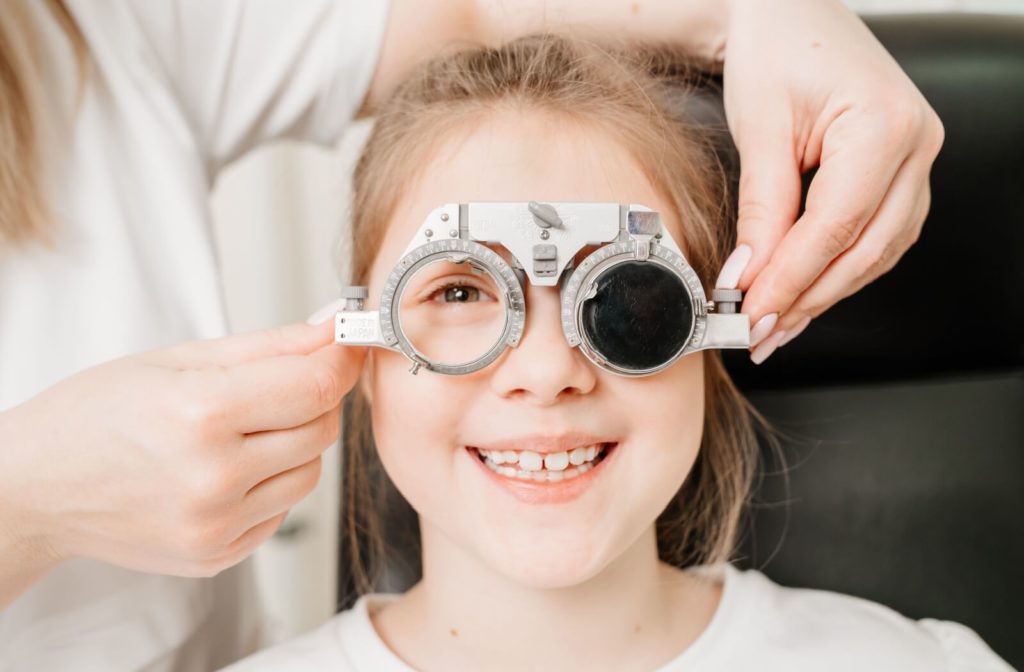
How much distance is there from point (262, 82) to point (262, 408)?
52cm

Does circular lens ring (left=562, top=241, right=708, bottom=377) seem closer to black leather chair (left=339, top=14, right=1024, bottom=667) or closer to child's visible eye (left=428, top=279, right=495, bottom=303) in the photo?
child's visible eye (left=428, top=279, right=495, bottom=303)

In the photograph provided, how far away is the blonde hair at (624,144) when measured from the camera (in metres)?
0.95

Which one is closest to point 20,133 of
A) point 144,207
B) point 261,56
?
point 144,207

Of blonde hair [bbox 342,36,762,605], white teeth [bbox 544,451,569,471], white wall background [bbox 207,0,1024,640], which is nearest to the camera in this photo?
white teeth [bbox 544,451,569,471]

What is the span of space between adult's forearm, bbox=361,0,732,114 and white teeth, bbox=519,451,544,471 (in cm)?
51

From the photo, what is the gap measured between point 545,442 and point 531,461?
0.03m

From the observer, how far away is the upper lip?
825mm

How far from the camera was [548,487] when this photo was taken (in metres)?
0.85

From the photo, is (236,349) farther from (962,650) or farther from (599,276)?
(962,650)

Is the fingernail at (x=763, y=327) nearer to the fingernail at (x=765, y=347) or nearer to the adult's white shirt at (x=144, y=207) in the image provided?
the fingernail at (x=765, y=347)

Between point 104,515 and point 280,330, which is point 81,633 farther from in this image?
point 280,330

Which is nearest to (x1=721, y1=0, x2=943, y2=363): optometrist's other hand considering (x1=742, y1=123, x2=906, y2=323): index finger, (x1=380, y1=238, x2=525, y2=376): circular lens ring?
(x1=742, y1=123, x2=906, y2=323): index finger

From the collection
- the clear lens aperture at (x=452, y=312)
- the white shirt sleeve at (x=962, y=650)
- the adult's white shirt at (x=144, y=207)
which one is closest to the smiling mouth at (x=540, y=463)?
the clear lens aperture at (x=452, y=312)

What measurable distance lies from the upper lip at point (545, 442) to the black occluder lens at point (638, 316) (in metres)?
0.08
